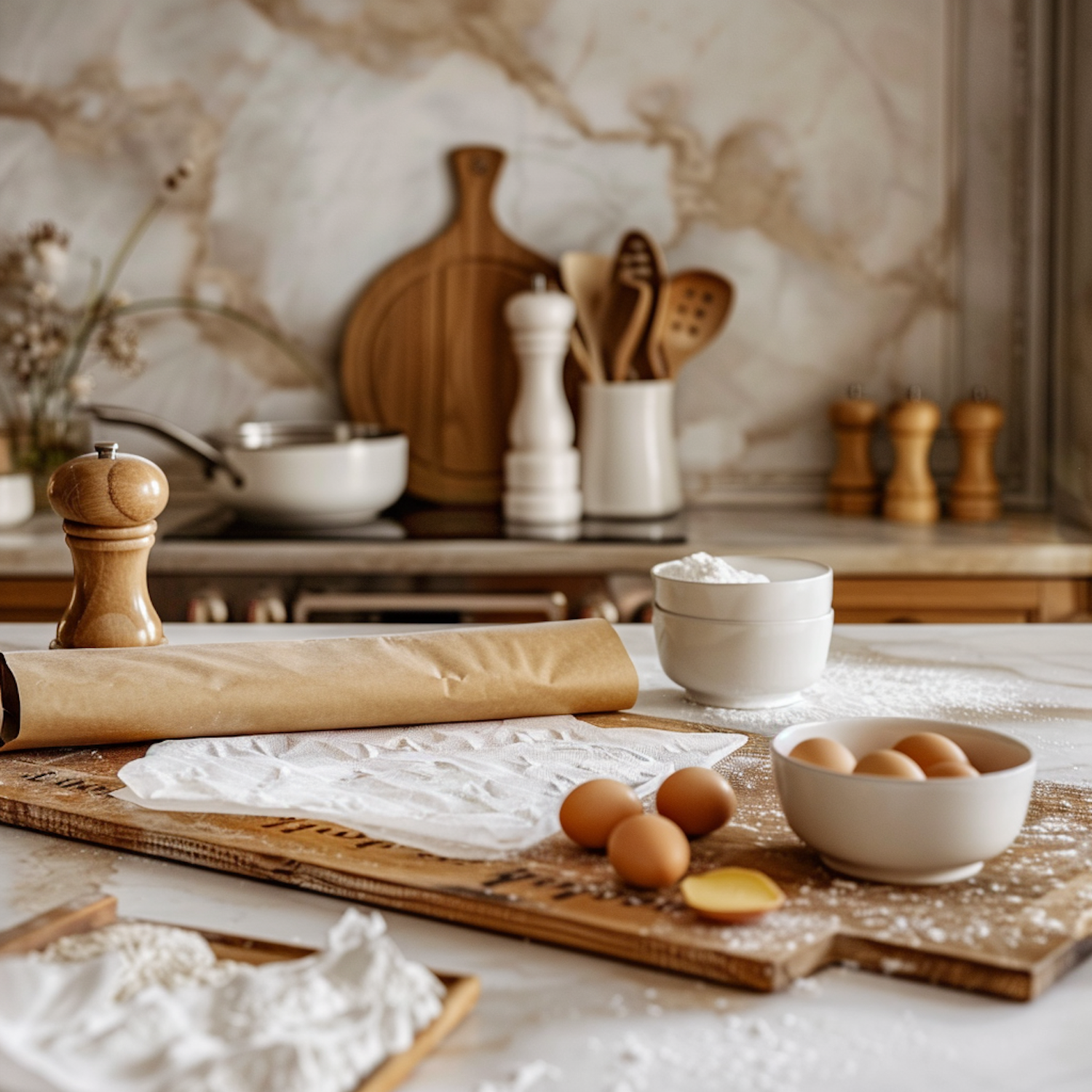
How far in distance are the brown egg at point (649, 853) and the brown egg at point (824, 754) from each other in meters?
0.08

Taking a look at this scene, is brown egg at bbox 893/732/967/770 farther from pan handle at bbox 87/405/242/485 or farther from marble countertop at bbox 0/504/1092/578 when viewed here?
pan handle at bbox 87/405/242/485

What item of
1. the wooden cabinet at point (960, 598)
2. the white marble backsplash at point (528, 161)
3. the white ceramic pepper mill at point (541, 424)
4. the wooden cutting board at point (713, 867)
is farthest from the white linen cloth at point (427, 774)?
the white marble backsplash at point (528, 161)

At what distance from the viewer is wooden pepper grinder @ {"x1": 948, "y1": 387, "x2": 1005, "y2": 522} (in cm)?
227

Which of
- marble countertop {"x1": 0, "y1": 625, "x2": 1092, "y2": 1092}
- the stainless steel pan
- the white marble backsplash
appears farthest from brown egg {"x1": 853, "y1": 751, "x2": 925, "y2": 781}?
the white marble backsplash

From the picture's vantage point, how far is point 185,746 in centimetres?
87

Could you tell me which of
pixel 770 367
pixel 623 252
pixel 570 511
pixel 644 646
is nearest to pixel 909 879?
pixel 644 646

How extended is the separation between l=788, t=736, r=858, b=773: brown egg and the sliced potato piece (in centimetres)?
7

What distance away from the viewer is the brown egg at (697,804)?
0.70 metres

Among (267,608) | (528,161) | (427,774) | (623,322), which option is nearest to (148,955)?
(427,774)

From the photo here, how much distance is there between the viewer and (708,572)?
3.21 ft

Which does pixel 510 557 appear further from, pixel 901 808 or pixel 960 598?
pixel 901 808

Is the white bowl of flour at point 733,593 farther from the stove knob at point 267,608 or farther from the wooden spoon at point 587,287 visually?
the wooden spoon at point 587,287

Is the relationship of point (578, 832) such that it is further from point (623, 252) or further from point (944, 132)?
point (944, 132)

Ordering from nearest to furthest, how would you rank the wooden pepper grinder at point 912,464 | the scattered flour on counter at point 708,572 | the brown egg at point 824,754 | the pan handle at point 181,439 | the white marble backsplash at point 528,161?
the brown egg at point 824,754 → the scattered flour on counter at point 708,572 → the pan handle at point 181,439 → the wooden pepper grinder at point 912,464 → the white marble backsplash at point 528,161
